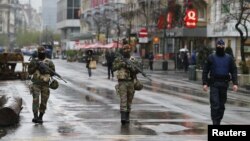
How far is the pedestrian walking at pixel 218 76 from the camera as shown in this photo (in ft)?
42.4

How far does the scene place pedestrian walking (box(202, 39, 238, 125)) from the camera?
12.9m

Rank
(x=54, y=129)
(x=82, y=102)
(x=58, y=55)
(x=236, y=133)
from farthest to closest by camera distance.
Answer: (x=58, y=55) < (x=82, y=102) < (x=54, y=129) < (x=236, y=133)

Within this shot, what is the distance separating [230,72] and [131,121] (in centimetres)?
331

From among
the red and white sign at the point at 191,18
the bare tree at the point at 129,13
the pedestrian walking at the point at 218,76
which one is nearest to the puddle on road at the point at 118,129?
the pedestrian walking at the point at 218,76

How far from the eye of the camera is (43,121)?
15.3 m

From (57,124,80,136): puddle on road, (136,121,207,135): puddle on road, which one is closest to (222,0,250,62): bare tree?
(136,121,207,135): puddle on road

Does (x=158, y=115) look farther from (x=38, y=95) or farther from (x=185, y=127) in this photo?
(x=38, y=95)

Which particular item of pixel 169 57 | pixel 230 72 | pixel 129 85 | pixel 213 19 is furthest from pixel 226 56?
pixel 169 57

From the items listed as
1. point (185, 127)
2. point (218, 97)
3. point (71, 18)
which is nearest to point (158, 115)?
point (185, 127)

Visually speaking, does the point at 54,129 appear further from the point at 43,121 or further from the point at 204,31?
the point at 204,31

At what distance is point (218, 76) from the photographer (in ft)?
42.4

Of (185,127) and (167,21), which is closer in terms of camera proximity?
(185,127)

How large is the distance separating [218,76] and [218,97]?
42 centimetres

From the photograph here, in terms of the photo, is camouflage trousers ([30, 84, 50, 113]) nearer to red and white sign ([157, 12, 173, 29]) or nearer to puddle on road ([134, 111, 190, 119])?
puddle on road ([134, 111, 190, 119])
